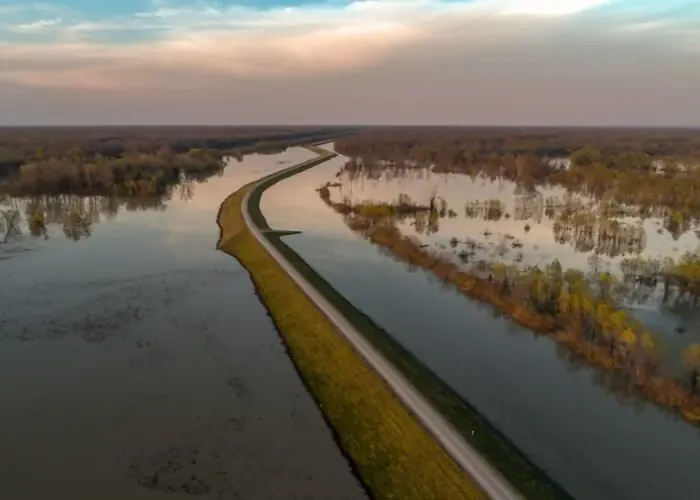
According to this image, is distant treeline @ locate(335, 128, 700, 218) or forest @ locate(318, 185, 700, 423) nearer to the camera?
forest @ locate(318, 185, 700, 423)

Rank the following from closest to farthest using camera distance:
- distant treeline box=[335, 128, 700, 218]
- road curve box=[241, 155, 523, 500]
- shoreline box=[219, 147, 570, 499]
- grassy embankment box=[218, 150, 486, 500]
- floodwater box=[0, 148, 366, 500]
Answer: road curve box=[241, 155, 523, 500]
shoreline box=[219, 147, 570, 499]
grassy embankment box=[218, 150, 486, 500]
floodwater box=[0, 148, 366, 500]
distant treeline box=[335, 128, 700, 218]

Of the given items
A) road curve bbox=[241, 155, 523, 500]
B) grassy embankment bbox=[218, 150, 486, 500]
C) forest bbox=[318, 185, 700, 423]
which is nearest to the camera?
road curve bbox=[241, 155, 523, 500]

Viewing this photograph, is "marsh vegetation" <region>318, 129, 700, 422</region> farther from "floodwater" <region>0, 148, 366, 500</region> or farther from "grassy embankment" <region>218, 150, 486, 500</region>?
"floodwater" <region>0, 148, 366, 500</region>

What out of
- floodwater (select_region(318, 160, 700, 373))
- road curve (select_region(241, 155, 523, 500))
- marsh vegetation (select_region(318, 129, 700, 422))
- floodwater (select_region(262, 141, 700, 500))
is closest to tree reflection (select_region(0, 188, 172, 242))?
marsh vegetation (select_region(318, 129, 700, 422))

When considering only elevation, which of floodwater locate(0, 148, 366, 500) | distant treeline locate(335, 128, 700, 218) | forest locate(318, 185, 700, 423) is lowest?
floodwater locate(0, 148, 366, 500)

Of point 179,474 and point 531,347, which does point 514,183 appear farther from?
point 179,474

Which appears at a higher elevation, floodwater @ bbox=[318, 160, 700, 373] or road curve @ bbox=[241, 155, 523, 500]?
floodwater @ bbox=[318, 160, 700, 373]
